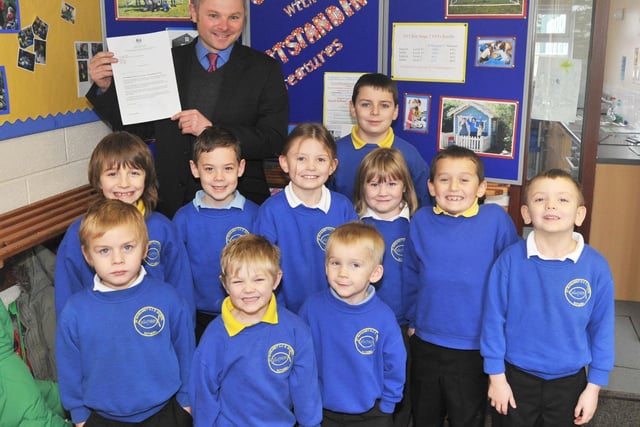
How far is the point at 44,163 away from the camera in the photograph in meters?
2.99

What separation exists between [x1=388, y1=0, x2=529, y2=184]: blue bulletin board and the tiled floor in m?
1.03

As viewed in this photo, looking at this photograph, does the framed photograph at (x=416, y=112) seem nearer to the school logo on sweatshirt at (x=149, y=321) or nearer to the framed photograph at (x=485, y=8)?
the framed photograph at (x=485, y=8)

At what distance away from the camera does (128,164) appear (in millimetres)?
2357

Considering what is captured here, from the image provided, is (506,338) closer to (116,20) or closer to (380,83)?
(380,83)

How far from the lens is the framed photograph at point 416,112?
10.6 feet

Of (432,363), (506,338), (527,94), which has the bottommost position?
(432,363)

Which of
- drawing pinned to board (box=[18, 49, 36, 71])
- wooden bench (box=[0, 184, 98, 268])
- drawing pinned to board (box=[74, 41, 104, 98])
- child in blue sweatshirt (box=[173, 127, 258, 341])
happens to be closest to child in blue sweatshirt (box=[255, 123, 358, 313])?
child in blue sweatshirt (box=[173, 127, 258, 341])

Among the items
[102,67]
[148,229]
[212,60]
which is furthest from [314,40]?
[148,229]

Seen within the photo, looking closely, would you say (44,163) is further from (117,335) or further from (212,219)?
(117,335)

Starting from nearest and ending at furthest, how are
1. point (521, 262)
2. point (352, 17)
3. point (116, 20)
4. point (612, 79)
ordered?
point (521, 262) < point (352, 17) < point (116, 20) < point (612, 79)

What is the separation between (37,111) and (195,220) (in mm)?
1035

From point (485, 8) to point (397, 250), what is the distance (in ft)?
4.35

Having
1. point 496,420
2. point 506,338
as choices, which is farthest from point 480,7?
point 496,420

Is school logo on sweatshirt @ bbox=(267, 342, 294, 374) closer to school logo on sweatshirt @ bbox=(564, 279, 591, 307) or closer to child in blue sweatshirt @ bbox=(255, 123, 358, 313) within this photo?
child in blue sweatshirt @ bbox=(255, 123, 358, 313)
